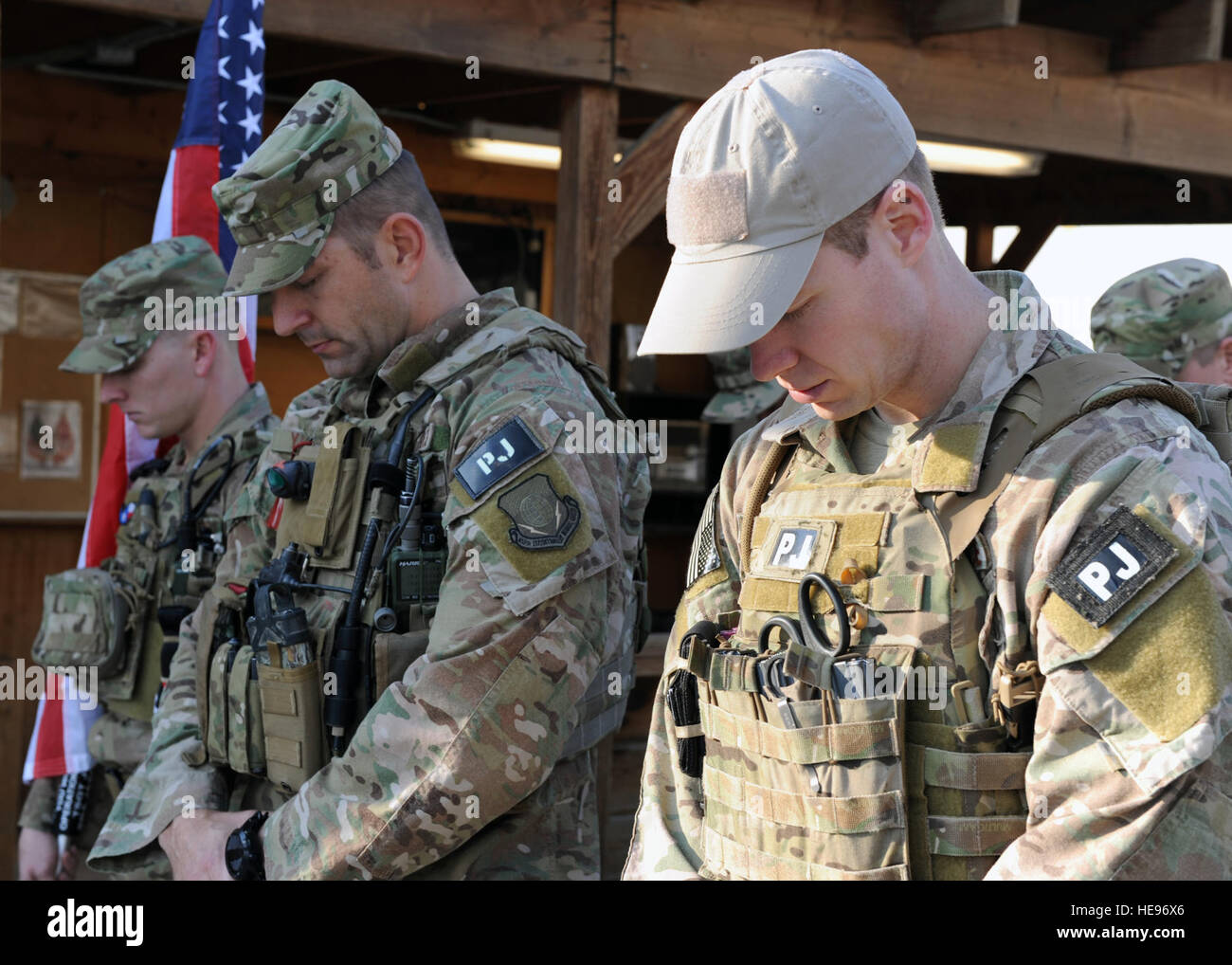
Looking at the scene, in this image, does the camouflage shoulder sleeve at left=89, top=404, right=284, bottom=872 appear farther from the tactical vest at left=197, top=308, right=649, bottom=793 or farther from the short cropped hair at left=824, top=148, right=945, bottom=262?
the short cropped hair at left=824, top=148, right=945, bottom=262

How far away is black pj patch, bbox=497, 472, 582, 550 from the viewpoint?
2.13 m

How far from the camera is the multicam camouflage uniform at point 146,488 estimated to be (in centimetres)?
350

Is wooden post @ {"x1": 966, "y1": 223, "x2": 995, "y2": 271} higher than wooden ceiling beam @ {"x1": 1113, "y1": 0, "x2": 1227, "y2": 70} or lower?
lower

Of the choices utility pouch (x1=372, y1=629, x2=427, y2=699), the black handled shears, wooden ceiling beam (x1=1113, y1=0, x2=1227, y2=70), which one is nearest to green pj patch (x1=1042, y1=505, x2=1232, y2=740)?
the black handled shears

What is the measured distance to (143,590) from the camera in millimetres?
3590

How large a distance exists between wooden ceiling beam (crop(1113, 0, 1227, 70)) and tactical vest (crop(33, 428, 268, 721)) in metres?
3.88

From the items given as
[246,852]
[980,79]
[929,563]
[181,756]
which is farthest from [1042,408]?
[980,79]

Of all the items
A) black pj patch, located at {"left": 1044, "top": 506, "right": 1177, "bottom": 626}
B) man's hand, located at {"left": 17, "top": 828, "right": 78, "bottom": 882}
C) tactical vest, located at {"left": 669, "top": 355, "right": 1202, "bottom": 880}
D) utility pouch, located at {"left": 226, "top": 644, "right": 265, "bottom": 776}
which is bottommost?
man's hand, located at {"left": 17, "top": 828, "right": 78, "bottom": 882}

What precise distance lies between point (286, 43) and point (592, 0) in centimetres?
133

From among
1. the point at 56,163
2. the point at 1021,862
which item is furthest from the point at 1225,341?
the point at 56,163

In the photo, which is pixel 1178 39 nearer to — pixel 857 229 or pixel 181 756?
pixel 857 229

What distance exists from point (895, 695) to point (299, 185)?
59.8 inches

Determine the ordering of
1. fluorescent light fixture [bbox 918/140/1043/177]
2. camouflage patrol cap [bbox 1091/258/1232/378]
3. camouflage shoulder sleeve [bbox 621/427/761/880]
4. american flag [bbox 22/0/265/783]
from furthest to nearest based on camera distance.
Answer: fluorescent light fixture [bbox 918/140/1043/177] < american flag [bbox 22/0/265/783] < camouflage patrol cap [bbox 1091/258/1232/378] < camouflage shoulder sleeve [bbox 621/427/761/880]

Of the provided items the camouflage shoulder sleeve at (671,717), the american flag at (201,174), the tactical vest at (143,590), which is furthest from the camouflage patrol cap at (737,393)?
the camouflage shoulder sleeve at (671,717)
